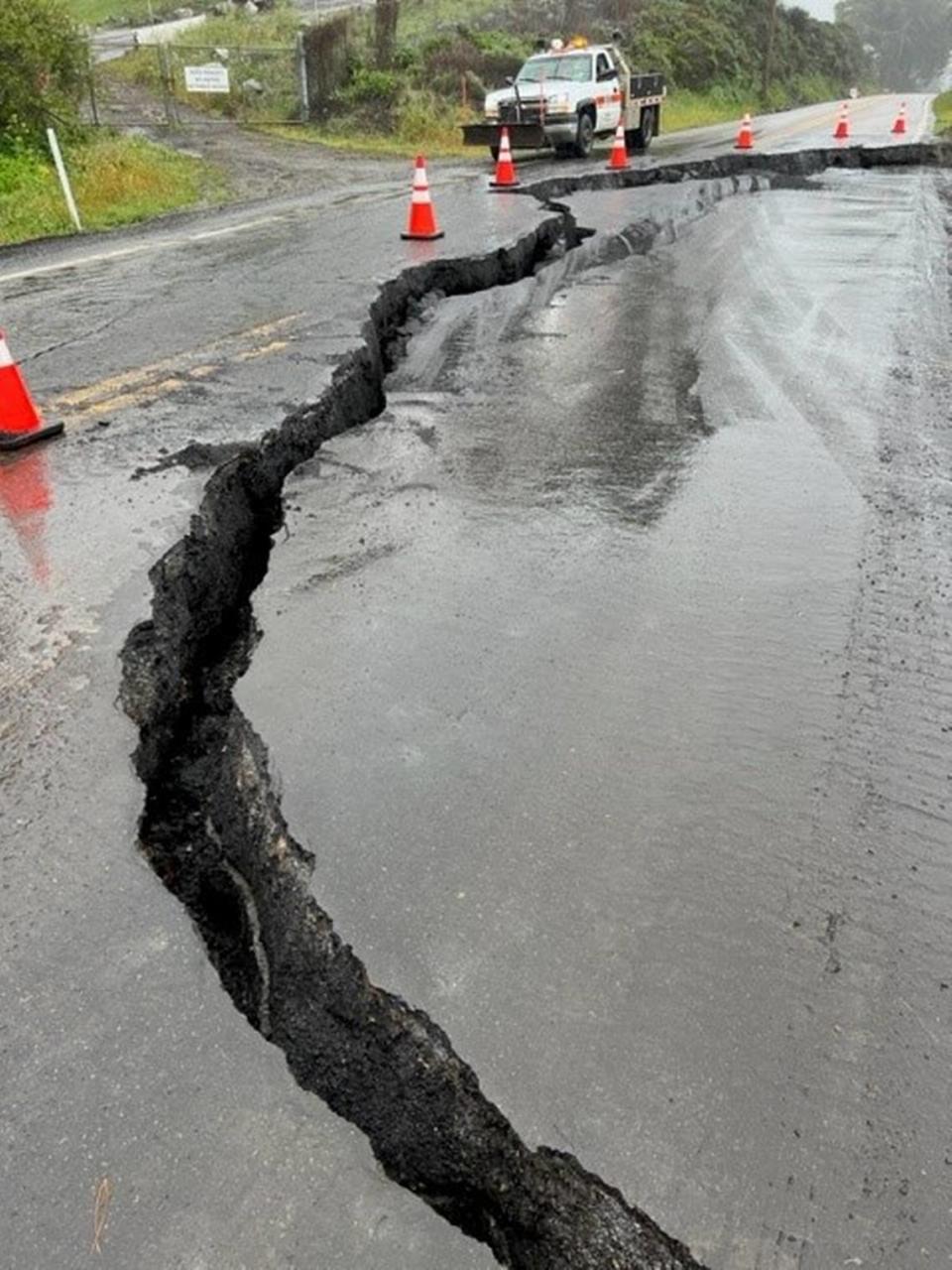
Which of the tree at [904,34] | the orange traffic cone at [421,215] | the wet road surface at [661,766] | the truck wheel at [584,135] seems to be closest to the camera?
the wet road surface at [661,766]

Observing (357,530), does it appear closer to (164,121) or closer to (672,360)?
(672,360)

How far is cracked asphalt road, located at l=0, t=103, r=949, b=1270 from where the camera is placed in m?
1.56

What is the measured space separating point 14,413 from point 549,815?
350 centimetres

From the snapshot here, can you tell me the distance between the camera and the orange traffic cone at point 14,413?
4461mm

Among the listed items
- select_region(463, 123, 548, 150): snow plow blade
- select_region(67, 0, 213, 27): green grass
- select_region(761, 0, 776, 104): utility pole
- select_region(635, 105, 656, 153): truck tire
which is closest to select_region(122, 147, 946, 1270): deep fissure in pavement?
select_region(463, 123, 548, 150): snow plow blade

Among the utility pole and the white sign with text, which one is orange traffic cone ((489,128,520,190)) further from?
the utility pole

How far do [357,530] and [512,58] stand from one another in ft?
86.7

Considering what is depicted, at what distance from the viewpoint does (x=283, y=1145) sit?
1.57 meters

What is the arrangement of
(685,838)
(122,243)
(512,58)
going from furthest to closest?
(512,58) → (122,243) → (685,838)

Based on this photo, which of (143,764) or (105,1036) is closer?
(105,1036)

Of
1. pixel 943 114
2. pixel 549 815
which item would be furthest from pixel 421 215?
pixel 943 114

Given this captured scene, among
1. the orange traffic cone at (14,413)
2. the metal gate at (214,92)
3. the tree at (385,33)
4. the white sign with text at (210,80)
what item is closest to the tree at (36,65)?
the white sign with text at (210,80)

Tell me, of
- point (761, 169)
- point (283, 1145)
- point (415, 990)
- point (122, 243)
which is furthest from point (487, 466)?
point (761, 169)

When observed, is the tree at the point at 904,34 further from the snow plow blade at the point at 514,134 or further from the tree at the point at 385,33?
the snow plow blade at the point at 514,134
